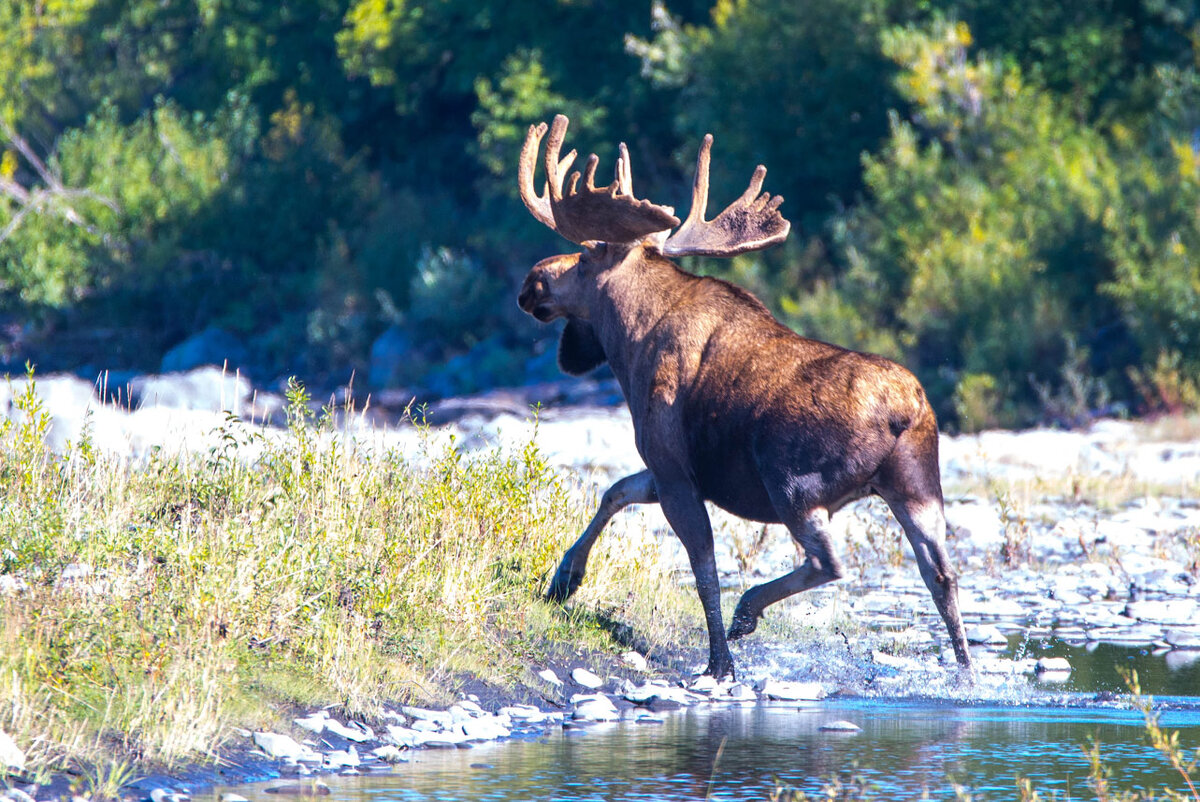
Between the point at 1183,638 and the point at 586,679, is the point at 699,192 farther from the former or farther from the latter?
the point at 1183,638

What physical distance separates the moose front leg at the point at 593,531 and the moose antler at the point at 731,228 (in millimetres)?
1526

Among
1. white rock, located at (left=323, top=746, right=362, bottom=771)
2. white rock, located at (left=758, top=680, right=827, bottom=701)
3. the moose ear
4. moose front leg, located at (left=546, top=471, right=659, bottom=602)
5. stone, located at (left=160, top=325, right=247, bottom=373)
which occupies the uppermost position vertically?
stone, located at (left=160, top=325, right=247, bottom=373)

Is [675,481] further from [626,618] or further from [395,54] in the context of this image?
[395,54]

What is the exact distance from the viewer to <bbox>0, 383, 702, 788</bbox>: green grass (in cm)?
633

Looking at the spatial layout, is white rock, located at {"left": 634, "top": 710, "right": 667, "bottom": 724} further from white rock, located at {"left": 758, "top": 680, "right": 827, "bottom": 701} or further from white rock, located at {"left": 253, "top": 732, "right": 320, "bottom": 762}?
white rock, located at {"left": 253, "top": 732, "right": 320, "bottom": 762}

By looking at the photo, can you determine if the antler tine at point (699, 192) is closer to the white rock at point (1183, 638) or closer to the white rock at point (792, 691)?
the white rock at point (792, 691)

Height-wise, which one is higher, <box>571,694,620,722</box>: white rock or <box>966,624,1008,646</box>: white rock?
<box>966,624,1008,646</box>: white rock

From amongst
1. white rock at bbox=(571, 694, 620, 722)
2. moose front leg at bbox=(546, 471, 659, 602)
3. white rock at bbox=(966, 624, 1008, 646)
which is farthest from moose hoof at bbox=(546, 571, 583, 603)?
white rock at bbox=(966, 624, 1008, 646)

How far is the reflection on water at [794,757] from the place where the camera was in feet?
19.9

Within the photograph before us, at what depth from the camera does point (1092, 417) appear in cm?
2214

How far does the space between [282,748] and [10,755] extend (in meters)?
1.15

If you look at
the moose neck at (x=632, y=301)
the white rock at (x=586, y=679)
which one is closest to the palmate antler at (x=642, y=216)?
the moose neck at (x=632, y=301)

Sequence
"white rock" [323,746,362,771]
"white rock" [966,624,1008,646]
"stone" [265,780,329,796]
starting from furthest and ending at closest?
"white rock" [966,624,1008,646], "white rock" [323,746,362,771], "stone" [265,780,329,796]

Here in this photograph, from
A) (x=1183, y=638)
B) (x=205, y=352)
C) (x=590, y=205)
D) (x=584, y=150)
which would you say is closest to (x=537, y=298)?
(x=590, y=205)
